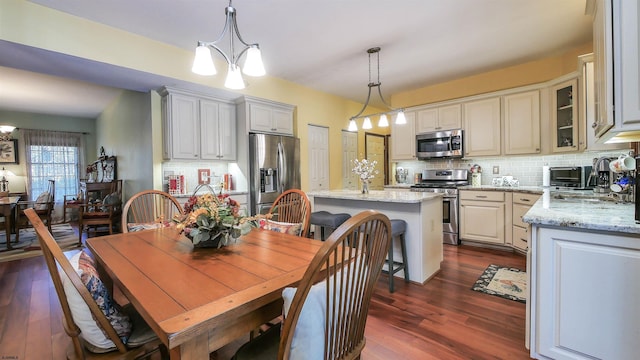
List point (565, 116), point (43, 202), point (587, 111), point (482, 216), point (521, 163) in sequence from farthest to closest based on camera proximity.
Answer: point (43, 202), point (521, 163), point (482, 216), point (565, 116), point (587, 111)

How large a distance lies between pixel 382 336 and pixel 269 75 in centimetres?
388

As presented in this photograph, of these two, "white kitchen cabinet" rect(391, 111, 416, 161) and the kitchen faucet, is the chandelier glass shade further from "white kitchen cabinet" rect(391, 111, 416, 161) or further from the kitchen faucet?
the kitchen faucet

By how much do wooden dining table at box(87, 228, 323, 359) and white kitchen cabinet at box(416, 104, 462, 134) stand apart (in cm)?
395

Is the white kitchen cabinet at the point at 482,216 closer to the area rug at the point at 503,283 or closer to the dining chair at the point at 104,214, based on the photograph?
the area rug at the point at 503,283

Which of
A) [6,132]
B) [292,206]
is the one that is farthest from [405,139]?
[6,132]

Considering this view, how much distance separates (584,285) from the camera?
4.71ft

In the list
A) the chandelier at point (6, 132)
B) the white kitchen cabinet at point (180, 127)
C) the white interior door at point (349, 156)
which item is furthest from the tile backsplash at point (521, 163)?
the chandelier at point (6, 132)

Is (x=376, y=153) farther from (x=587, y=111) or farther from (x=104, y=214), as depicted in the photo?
(x=104, y=214)

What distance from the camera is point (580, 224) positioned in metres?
1.40

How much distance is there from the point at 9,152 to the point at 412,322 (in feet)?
29.8

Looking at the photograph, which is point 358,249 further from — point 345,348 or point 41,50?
point 41,50

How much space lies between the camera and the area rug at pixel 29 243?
396 cm

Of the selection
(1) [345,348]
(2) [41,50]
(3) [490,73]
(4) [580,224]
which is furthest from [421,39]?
(2) [41,50]

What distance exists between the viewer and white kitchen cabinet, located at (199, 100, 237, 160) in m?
3.95
